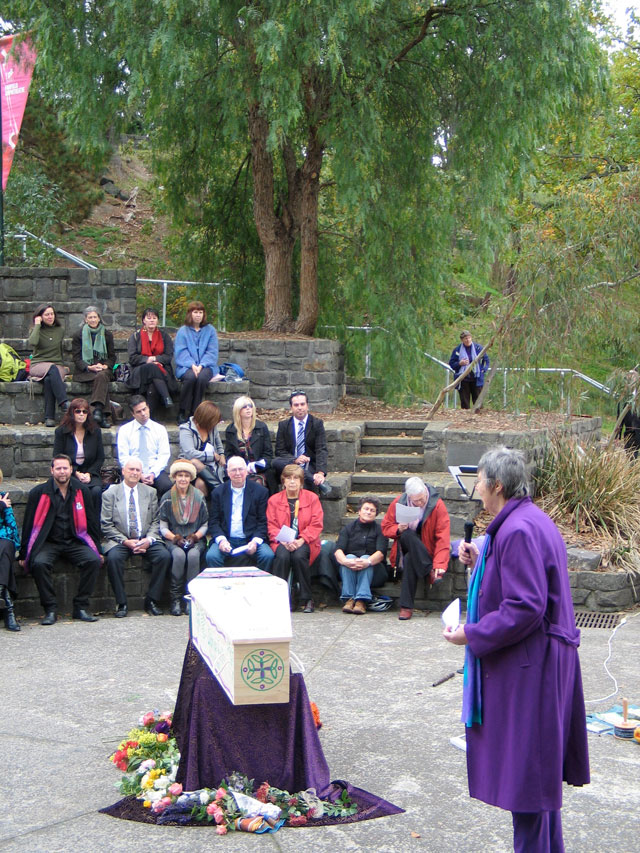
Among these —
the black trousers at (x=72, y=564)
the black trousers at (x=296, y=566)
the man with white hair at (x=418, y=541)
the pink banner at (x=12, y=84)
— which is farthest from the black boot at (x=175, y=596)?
the pink banner at (x=12, y=84)

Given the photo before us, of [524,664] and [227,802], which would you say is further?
[227,802]

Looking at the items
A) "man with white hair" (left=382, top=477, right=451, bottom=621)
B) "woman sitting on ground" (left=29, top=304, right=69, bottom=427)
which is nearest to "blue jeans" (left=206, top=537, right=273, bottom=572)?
"man with white hair" (left=382, top=477, right=451, bottom=621)

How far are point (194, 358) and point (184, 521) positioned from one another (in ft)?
10.6

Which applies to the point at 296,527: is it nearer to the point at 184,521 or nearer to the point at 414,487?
the point at 184,521

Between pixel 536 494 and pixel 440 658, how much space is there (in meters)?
3.08

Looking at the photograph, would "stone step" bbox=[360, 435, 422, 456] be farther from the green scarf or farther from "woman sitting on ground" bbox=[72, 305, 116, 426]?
the green scarf

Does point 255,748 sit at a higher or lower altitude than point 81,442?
lower

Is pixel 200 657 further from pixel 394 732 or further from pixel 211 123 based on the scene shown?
pixel 211 123

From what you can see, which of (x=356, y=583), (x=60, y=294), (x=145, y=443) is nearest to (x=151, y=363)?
(x=145, y=443)

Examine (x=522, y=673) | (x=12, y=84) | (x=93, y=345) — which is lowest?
(x=522, y=673)

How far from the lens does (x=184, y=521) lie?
924cm

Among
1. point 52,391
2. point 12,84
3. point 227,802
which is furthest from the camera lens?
point 12,84

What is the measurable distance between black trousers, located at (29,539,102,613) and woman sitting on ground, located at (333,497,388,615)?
2.12 meters

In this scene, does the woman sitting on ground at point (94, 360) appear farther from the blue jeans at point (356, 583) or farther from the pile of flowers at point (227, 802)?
the pile of flowers at point (227, 802)
